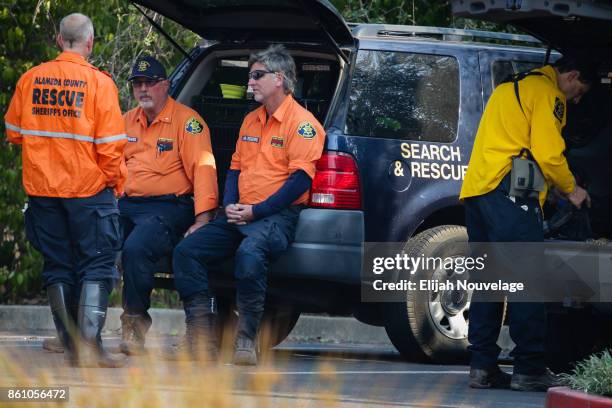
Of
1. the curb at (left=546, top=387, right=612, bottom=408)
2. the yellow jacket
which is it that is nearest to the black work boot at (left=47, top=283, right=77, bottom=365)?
the yellow jacket

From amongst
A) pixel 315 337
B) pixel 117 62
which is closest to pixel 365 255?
pixel 315 337

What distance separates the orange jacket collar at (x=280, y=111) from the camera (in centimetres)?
884

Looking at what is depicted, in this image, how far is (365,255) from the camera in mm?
8656

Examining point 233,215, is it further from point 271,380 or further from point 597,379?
point 597,379

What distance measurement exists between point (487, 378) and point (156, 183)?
250 centimetres

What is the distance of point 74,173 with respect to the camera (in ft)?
26.8

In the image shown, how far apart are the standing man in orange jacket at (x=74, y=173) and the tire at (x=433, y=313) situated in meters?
1.78

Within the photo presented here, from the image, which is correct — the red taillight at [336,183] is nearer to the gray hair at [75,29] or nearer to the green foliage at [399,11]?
the gray hair at [75,29]

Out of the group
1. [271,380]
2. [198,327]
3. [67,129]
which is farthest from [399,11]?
[271,380]

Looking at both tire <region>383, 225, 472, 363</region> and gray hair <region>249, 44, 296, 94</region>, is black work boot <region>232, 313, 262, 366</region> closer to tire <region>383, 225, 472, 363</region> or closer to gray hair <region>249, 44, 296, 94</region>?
tire <region>383, 225, 472, 363</region>

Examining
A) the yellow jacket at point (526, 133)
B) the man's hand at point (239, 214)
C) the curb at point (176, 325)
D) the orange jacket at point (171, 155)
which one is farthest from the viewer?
the curb at point (176, 325)

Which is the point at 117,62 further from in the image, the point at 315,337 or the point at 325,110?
the point at 325,110

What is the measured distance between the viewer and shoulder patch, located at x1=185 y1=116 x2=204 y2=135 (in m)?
9.16

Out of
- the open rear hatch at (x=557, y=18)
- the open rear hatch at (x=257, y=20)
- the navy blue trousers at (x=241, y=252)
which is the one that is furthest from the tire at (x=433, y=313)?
the open rear hatch at (x=557, y=18)
